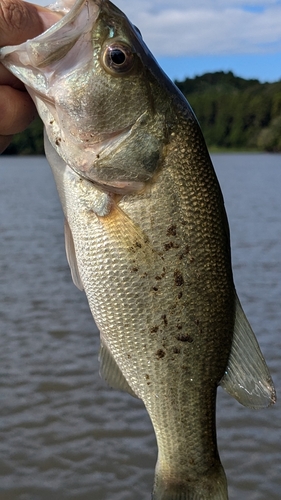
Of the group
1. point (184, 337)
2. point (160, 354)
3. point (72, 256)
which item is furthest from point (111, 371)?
point (72, 256)

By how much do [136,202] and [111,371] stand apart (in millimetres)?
757

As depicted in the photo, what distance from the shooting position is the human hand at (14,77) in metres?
2.07

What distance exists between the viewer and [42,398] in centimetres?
646

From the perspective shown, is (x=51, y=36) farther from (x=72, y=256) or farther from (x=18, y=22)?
(x=72, y=256)

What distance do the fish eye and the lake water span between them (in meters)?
3.75

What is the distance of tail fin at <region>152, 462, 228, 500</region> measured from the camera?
2.53 metres

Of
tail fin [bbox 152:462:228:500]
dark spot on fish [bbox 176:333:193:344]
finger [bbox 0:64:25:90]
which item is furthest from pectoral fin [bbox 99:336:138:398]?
finger [bbox 0:64:25:90]

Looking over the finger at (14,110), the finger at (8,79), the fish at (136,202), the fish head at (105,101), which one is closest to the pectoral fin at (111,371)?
the fish at (136,202)

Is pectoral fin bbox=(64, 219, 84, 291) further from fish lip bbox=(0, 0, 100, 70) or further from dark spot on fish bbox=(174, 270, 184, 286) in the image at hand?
fish lip bbox=(0, 0, 100, 70)

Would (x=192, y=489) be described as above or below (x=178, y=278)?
below

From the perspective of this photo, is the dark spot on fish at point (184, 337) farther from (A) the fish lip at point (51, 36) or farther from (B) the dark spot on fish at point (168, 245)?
(A) the fish lip at point (51, 36)

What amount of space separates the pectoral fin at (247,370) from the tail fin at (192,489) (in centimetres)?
41

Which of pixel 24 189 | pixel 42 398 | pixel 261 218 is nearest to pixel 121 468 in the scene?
pixel 42 398

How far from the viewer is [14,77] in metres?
2.27
